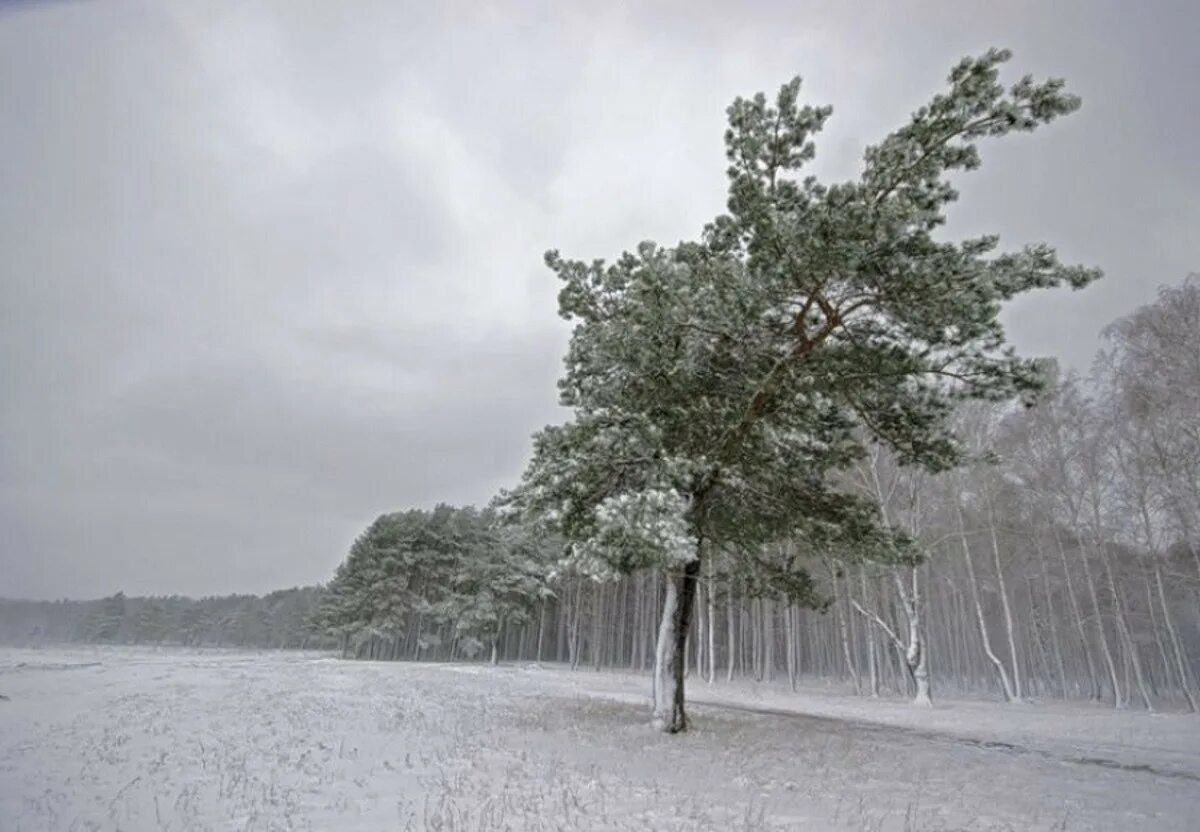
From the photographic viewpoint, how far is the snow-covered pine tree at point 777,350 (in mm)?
9172

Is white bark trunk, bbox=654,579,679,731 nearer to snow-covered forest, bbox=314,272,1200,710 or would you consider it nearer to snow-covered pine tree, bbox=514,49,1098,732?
snow-covered pine tree, bbox=514,49,1098,732

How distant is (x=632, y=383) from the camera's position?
12.8 metres

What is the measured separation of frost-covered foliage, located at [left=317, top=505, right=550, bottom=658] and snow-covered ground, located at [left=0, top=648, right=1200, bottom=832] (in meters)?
33.2

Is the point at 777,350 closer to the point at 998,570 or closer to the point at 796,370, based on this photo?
the point at 796,370

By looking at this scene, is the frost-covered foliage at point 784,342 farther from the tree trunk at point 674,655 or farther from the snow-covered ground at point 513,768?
the snow-covered ground at point 513,768

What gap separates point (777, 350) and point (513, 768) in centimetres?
876

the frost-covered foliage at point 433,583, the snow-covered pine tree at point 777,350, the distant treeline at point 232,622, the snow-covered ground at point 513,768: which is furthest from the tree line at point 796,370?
the distant treeline at point 232,622

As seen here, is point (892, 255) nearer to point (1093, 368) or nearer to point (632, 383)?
point (632, 383)

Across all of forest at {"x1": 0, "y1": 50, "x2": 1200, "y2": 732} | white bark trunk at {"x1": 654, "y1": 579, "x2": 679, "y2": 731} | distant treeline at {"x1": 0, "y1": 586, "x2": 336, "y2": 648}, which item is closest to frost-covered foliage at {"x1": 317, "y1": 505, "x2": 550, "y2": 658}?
distant treeline at {"x1": 0, "y1": 586, "x2": 336, "y2": 648}

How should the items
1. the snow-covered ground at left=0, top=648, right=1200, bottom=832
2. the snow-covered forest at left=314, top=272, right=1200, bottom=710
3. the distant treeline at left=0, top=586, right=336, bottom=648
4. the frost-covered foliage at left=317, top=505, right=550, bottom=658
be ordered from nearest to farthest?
the snow-covered ground at left=0, top=648, right=1200, bottom=832, the snow-covered forest at left=314, top=272, right=1200, bottom=710, the frost-covered foliage at left=317, top=505, right=550, bottom=658, the distant treeline at left=0, top=586, right=336, bottom=648

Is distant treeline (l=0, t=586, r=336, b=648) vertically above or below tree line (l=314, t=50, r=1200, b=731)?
below

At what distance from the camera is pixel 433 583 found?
54438 millimetres

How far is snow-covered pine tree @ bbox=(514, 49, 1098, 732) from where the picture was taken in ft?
30.1

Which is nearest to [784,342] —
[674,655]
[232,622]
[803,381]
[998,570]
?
[803,381]
